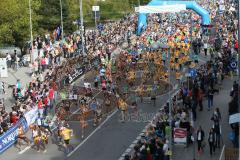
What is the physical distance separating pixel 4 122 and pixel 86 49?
22.3 metres

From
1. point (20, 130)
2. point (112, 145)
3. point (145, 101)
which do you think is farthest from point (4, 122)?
point (145, 101)

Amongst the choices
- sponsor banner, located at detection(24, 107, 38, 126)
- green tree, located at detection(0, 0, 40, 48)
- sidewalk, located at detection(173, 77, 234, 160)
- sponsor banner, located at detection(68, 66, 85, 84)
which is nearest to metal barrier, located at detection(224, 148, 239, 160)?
sidewalk, located at detection(173, 77, 234, 160)

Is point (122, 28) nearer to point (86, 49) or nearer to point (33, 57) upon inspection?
point (86, 49)

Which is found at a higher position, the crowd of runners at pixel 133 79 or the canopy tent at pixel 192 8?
the canopy tent at pixel 192 8

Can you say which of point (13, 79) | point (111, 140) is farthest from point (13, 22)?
point (111, 140)

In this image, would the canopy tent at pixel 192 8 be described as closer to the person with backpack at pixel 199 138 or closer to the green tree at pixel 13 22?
the green tree at pixel 13 22

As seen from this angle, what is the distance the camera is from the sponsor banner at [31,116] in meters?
29.7

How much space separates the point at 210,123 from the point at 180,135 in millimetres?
3717

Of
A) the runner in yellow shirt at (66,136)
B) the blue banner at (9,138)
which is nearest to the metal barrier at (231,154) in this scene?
the runner in yellow shirt at (66,136)

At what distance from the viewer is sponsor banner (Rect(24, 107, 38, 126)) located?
2969 centimetres

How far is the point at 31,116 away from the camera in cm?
3019

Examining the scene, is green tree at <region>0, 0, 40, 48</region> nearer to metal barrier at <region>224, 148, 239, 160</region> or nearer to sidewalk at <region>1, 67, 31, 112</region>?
sidewalk at <region>1, 67, 31, 112</region>

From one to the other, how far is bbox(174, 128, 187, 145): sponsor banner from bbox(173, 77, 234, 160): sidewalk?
327 mm

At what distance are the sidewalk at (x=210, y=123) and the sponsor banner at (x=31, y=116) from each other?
26.0 ft
